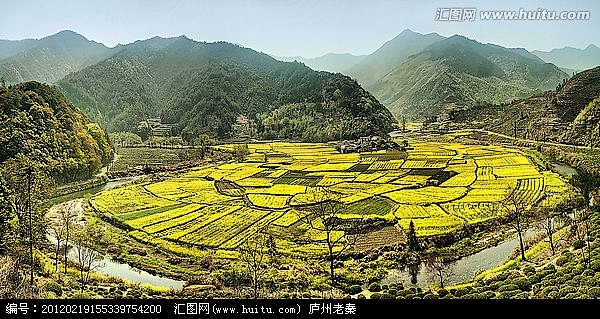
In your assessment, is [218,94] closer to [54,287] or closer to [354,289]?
[354,289]

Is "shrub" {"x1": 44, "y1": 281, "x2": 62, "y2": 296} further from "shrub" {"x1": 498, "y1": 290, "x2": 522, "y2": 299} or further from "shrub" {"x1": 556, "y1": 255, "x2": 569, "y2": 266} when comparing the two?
"shrub" {"x1": 556, "y1": 255, "x2": 569, "y2": 266}

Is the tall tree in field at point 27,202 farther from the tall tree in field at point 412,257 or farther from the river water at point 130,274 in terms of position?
the tall tree in field at point 412,257

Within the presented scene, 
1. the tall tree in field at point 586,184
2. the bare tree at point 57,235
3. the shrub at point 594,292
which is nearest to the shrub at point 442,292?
the shrub at point 594,292

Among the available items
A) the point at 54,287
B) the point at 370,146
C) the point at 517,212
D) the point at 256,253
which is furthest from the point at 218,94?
the point at 54,287

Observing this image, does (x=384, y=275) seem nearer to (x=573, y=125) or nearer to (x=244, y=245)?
(x=244, y=245)

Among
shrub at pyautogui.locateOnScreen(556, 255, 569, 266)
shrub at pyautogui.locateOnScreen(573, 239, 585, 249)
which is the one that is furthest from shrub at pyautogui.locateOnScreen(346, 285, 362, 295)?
shrub at pyautogui.locateOnScreen(573, 239, 585, 249)
